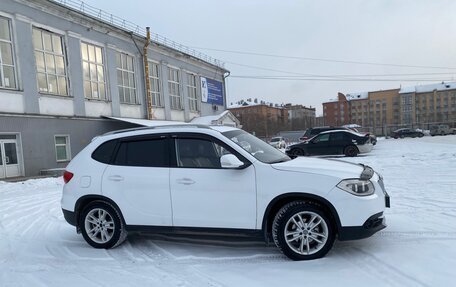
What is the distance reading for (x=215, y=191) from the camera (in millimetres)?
4555

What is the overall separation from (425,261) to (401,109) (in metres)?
126

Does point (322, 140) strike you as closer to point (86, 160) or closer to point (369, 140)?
point (369, 140)

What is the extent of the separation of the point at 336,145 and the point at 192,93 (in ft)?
65.3

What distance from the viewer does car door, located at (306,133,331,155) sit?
19047 millimetres

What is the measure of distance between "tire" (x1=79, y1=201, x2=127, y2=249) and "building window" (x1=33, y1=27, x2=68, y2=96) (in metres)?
16.3

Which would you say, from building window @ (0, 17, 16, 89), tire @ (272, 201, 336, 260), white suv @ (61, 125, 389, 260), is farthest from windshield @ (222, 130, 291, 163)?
building window @ (0, 17, 16, 89)

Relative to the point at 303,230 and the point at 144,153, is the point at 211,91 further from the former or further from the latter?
the point at 303,230

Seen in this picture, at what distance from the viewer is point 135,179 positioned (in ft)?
16.3

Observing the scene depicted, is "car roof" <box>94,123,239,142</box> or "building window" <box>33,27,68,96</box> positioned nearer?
"car roof" <box>94,123,239,142</box>

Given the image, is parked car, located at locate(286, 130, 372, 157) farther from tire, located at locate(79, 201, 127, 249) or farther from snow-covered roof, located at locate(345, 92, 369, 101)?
snow-covered roof, located at locate(345, 92, 369, 101)

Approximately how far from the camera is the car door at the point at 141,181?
15.9ft

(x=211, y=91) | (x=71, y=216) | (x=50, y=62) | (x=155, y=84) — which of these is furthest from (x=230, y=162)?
(x=211, y=91)

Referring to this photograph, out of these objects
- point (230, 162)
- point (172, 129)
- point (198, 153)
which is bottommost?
point (230, 162)

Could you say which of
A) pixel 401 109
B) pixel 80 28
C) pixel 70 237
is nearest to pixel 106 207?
pixel 70 237
